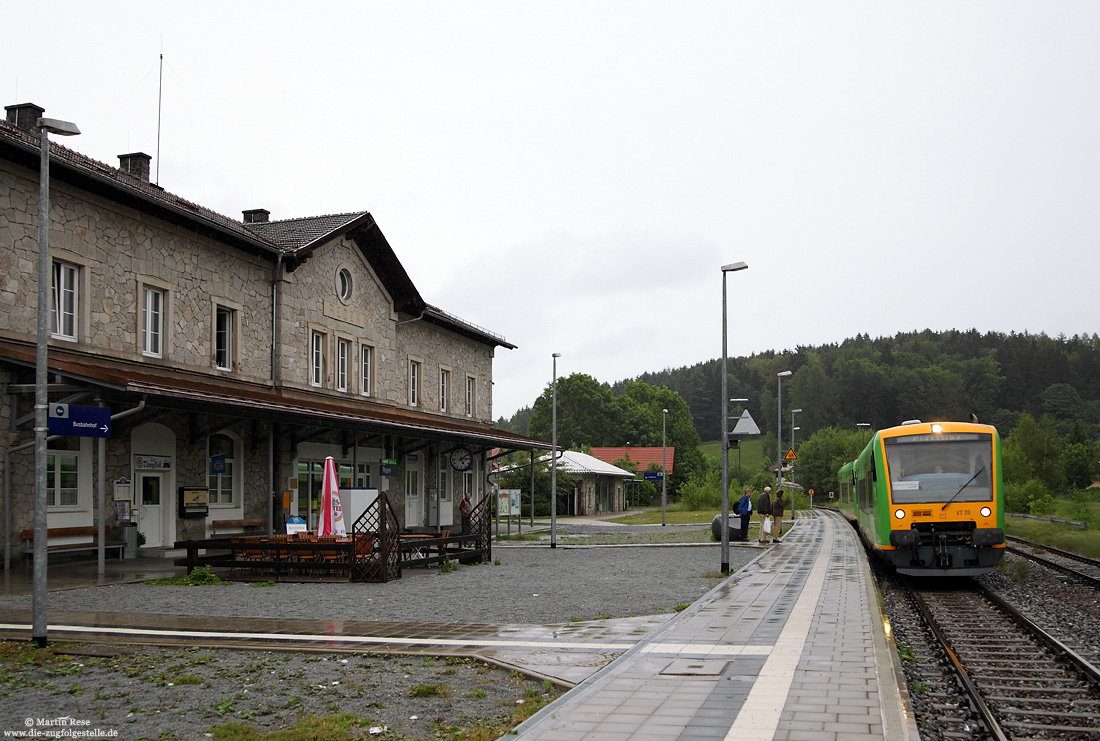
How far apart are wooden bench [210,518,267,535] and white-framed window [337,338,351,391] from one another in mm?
6022

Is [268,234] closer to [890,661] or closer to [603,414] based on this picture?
[890,661]

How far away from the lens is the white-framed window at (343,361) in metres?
28.2

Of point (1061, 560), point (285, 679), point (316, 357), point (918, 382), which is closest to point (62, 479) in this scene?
point (316, 357)

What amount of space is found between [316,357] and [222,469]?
5.94 m

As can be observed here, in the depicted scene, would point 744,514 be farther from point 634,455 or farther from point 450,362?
point 634,455

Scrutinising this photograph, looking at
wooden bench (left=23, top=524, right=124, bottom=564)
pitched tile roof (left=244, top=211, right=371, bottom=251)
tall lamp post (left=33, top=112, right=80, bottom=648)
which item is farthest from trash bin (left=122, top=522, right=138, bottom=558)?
tall lamp post (left=33, top=112, right=80, bottom=648)

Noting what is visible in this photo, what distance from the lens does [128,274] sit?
1980 centimetres

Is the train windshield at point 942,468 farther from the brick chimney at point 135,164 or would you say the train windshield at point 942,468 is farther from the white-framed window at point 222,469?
the brick chimney at point 135,164

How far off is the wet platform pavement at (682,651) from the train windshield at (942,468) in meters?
2.23

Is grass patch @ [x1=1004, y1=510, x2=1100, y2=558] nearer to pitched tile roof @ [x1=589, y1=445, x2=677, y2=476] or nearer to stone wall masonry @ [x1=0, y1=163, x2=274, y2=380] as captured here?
stone wall masonry @ [x1=0, y1=163, x2=274, y2=380]

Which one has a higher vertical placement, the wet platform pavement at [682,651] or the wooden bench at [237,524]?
the wet platform pavement at [682,651]

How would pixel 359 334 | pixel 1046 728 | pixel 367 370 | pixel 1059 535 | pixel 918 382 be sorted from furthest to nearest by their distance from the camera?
pixel 918 382
pixel 367 370
pixel 1059 535
pixel 359 334
pixel 1046 728

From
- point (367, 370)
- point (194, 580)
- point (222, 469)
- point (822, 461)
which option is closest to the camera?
point (194, 580)

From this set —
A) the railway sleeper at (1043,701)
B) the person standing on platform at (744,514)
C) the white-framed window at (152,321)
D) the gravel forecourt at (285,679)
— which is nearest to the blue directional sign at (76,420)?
the gravel forecourt at (285,679)
